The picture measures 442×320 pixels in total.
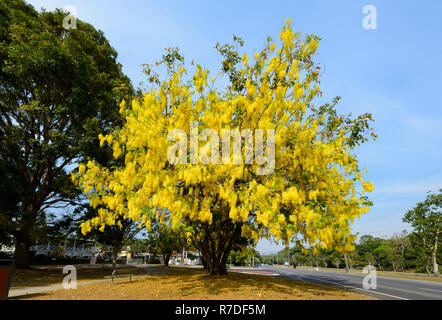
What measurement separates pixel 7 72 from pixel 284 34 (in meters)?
12.8

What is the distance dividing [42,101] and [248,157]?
1203 centimetres

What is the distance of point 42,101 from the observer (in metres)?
12.9

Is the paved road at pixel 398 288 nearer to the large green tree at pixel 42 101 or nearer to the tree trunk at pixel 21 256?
the large green tree at pixel 42 101

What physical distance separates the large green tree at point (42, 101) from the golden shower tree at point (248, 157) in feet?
12.8

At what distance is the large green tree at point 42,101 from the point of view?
37.0 ft

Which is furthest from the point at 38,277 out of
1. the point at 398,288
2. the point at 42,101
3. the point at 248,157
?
the point at 398,288

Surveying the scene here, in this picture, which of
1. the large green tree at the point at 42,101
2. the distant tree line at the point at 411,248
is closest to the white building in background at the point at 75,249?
the large green tree at the point at 42,101

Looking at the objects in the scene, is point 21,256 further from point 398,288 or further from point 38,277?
point 398,288

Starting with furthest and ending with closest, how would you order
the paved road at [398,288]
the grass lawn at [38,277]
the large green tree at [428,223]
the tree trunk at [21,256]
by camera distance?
the large green tree at [428,223], the tree trunk at [21,256], the grass lawn at [38,277], the paved road at [398,288]

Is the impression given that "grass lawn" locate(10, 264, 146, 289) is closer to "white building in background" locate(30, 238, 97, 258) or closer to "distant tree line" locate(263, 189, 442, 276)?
"distant tree line" locate(263, 189, 442, 276)

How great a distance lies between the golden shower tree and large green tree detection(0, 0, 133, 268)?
3894mm
